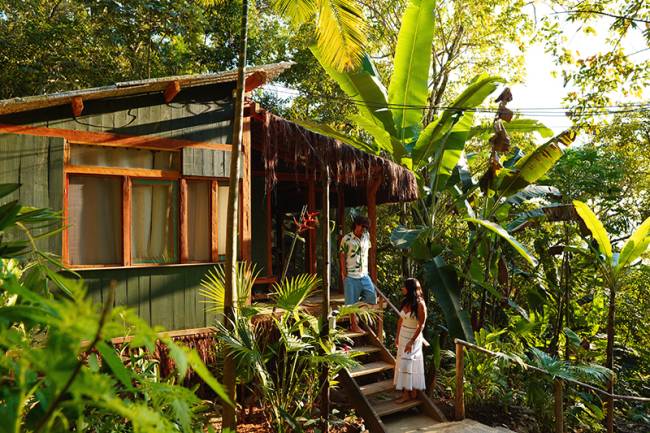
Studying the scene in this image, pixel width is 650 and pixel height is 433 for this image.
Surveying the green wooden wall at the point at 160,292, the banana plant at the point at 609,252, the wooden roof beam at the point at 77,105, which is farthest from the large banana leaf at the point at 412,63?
the wooden roof beam at the point at 77,105

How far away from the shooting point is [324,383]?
5.75 meters

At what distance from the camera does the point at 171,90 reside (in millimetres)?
6457

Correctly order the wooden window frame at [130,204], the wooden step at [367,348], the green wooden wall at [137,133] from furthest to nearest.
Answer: the wooden step at [367,348] < the wooden window frame at [130,204] < the green wooden wall at [137,133]

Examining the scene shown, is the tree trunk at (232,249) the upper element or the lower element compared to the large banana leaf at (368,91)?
lower

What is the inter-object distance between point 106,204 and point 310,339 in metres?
2.99

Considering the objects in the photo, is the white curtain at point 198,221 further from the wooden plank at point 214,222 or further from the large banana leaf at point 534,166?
the large banana leaf at point 534,166

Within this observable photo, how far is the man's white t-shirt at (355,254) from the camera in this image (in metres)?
7.26

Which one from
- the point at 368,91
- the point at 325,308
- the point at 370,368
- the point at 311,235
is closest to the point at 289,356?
the point at 325,308

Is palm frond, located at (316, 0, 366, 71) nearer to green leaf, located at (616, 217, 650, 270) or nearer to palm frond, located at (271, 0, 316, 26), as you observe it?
palm frond, located at (271, 0, 316, 26)

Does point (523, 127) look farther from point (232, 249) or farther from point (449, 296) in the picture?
point (232, 249)

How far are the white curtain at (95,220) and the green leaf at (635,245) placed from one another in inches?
291

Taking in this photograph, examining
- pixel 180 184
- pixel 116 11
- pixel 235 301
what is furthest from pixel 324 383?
pixel 116 11

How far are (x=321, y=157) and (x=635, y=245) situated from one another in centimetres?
505

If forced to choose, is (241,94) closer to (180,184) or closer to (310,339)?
(180,184)
